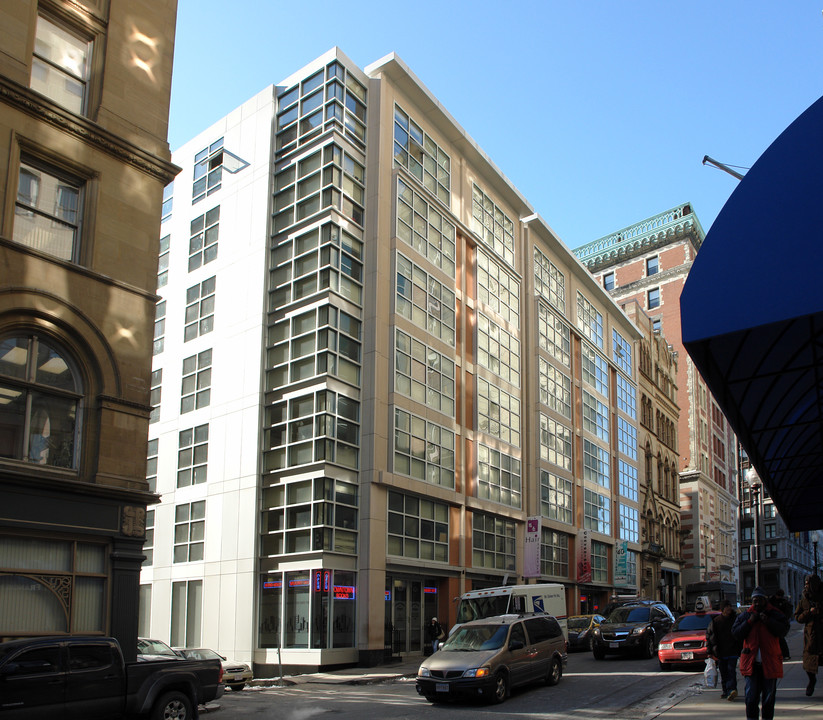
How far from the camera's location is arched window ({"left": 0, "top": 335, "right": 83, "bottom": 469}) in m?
16.2

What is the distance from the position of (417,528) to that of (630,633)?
986 cm

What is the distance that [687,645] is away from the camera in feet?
67.7

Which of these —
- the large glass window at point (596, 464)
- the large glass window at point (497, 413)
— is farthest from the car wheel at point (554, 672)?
the large glass window at point (596, 464)

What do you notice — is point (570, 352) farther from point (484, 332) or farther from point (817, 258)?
point (817, 258)

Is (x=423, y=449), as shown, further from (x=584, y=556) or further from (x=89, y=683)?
(x=89, y=683)

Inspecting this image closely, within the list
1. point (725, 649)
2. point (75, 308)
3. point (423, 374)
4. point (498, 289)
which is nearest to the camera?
point (725, 649)

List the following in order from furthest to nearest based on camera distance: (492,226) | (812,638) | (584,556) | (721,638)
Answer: (584,556) → (492,226) → (721,638) → (812,638)

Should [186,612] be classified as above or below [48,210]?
below

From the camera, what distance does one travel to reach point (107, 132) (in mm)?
18562

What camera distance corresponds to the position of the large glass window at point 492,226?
41.4 m

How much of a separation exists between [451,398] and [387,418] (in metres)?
5.27

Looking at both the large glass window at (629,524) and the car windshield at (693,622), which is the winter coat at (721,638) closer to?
the car windshield at (693,622)

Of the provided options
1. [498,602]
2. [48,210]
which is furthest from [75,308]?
[498,602]

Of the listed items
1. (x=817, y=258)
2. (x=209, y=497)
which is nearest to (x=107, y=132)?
(x=817, y=258)
